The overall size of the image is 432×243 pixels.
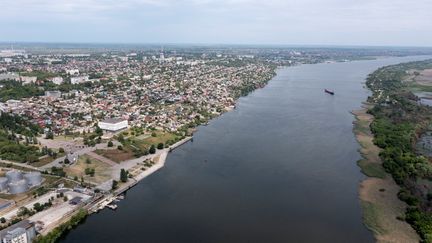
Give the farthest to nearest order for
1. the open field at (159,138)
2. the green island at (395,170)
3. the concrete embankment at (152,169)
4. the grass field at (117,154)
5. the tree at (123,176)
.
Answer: the open field at (159,138)
the grass field at (117,154)
the tree at (123,176)
the concrete embankment at (152,169)
the green island at (395,170)

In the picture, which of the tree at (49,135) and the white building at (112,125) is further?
the white building at (112,125)

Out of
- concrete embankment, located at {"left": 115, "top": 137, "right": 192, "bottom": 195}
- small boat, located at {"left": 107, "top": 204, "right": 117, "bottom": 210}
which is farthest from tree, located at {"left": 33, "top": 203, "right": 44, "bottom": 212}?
concrete embankment, located at {"left": 115, "top": 137, "right": 192, "bottom": 195}

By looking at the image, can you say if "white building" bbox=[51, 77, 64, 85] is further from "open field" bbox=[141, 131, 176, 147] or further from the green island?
the green island

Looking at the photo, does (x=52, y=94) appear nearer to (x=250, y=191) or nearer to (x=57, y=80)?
(x=57, y=80)

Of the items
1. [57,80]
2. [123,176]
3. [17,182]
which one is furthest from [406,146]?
[57,80]

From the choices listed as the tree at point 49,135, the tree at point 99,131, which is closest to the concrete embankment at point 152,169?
the tree at point 99,131

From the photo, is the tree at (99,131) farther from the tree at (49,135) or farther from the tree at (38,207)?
the tree at (38,207)

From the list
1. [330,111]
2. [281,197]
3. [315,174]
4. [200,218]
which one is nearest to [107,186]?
[200,218]
